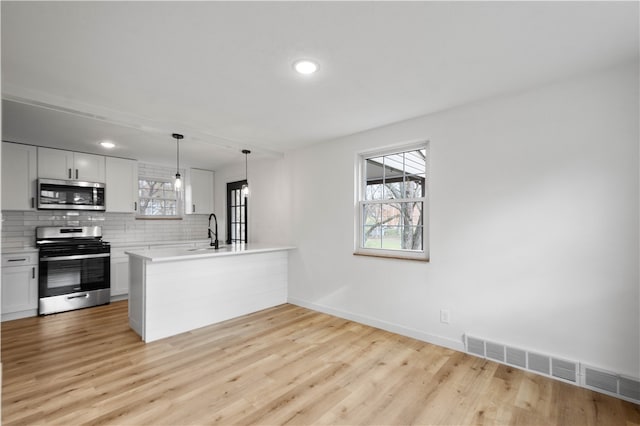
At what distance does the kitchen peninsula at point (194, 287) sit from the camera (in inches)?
135

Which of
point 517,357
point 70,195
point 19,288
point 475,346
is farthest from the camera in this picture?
point 70,195

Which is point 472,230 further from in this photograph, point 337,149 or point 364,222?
point 337,149

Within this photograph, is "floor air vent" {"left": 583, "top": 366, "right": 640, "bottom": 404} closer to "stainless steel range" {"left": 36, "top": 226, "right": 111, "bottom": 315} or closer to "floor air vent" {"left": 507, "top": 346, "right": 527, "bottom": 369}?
"floor air vent" {"left": 507, "top": 346, "right": 527, "bottom": 369}

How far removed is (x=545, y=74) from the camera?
100.0 inches

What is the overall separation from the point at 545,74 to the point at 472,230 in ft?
4.54

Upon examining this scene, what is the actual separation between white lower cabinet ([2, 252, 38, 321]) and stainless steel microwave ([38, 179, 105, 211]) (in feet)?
2.36

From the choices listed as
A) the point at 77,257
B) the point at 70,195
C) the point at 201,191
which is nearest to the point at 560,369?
the point at 77,257

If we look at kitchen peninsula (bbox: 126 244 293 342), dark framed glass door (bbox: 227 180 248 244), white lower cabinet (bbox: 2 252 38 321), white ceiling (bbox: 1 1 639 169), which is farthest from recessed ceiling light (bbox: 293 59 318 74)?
white lower cabinet (bbox: 2 252 38 321)

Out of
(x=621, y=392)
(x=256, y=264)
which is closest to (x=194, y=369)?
(x=256, y=264)

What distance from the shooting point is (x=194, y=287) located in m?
3.77

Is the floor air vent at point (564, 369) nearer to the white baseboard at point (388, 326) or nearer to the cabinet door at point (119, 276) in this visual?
the white baseboard at point (388, 326)

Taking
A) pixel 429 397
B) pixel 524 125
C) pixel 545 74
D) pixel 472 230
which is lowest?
pixel 429 397

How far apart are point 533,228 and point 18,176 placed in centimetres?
591

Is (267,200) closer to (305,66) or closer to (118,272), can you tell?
(118,272)
